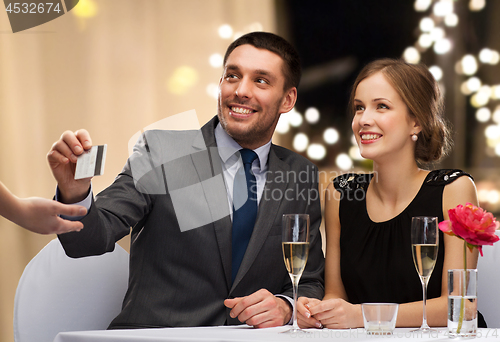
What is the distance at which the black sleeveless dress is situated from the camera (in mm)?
1517

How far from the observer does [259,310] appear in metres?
1.13

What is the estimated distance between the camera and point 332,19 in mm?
3592

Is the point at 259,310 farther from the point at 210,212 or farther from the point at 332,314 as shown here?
the point at 210,212

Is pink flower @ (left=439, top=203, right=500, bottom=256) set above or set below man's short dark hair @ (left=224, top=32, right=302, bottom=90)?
below

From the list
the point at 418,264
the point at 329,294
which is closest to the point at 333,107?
the point at 329,294

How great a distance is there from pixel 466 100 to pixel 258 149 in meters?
2.38

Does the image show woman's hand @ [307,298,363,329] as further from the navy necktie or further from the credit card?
the credit card

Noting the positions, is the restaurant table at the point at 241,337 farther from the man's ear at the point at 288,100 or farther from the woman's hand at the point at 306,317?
the man's ear at the point at 288,100

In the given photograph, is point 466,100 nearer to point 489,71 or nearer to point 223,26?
point 489,71

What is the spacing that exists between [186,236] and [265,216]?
261 millimetres

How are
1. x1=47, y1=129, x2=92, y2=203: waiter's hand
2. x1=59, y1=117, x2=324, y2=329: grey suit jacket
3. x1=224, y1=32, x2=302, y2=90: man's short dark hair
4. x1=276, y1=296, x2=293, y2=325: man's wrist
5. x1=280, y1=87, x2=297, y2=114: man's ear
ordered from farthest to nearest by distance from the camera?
1. x1=280, y1=87, x2=297, y2=114: man's ear
2. x1=224, y1=32, x2=302, y2=90: man's short dark hair
3. x1=59, y1=117, x2=324, y2=329: grey suit jacket
4. x1=276, y1=296, x2=293, y2=325: man's wrist
5. x1=47, y1=129, x2=92, y2=203: waiter's hand

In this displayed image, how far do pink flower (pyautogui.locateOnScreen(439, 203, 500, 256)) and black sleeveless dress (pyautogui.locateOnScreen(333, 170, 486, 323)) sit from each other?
611 millimetres

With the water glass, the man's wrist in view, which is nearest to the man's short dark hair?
the man's wrist

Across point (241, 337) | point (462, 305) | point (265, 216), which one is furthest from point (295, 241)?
point (265, 216)
